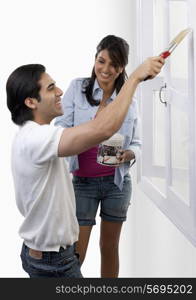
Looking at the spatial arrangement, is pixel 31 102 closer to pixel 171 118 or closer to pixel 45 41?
pixel 171 118

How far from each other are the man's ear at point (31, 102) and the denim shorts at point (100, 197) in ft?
2.20

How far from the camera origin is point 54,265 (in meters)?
1.90

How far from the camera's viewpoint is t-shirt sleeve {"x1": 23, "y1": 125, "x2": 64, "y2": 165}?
1.76m

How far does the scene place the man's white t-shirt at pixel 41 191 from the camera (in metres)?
1.79

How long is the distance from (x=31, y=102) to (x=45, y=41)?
1.53 meters

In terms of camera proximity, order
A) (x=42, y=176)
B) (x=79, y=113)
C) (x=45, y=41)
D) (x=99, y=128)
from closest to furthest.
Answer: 1. (x=99, y=128)
2. (x=42, y=176)
3. (x=79, y=113)
4. (x=45, y=41)

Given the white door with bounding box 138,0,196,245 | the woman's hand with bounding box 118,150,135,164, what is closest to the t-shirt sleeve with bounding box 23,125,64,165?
the white door with bounding box 138,0,196,245

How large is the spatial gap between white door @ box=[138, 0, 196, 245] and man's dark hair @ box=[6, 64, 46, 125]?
1.66ft

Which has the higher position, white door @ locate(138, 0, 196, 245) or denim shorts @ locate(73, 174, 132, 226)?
white door @ locate(138, 0, 196, 245)

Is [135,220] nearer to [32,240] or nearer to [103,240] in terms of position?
[103,240]

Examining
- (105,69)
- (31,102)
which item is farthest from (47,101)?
(105,69)

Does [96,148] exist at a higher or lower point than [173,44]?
lower

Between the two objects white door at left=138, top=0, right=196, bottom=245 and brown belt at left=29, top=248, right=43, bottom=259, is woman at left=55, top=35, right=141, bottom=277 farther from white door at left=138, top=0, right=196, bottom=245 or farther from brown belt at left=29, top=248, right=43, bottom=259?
brown belt at left=29, top=248, right=43, bottom=259

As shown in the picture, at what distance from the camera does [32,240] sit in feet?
6.28
